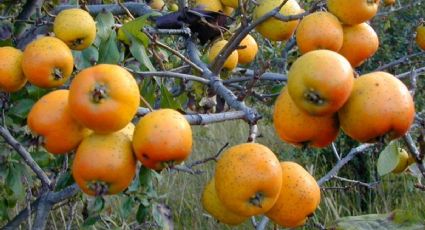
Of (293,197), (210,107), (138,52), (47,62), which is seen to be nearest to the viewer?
(293,197)

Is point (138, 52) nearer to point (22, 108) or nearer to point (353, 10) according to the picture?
point (22, 108)

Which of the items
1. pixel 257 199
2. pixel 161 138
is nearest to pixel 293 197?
pixel 257 199

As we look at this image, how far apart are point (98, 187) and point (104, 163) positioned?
8 cm

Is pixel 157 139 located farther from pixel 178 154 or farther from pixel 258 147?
pixel 258 147

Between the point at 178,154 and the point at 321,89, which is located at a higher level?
the point at 321,89

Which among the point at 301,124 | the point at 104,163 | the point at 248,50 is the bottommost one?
the point at 248,50

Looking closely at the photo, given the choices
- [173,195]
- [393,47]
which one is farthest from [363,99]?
[393,47]

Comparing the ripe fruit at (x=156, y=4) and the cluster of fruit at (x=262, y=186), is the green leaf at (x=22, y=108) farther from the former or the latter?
the ripe fruit at (x=156, y=4)

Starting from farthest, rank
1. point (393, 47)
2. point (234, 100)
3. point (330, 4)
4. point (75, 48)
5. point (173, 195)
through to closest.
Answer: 1. point (393, 47)
2. point (173, 195)
3. point (75, 48)
4. point (330, 4)
5. point (234, 100)

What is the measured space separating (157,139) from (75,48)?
75 centimetres

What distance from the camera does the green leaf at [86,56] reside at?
201cm

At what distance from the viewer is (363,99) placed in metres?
1.23

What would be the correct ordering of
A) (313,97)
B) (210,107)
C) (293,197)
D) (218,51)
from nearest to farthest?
(313,97), (293,197), (218,51), (210,107)

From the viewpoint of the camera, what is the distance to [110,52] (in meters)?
1.90
